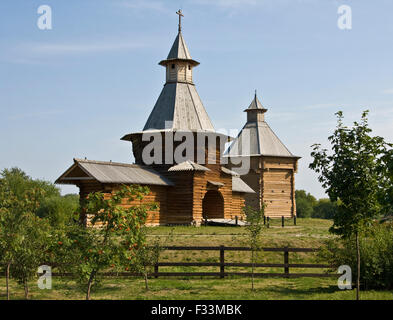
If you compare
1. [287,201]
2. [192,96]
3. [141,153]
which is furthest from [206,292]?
[287,201]

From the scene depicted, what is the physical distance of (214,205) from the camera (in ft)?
128

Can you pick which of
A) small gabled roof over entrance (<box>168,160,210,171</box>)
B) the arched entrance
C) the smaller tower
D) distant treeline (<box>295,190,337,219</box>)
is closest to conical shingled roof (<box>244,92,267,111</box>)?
the smaller tower

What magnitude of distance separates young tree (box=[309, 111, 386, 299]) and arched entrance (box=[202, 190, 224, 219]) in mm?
24743

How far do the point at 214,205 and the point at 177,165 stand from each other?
5.52m

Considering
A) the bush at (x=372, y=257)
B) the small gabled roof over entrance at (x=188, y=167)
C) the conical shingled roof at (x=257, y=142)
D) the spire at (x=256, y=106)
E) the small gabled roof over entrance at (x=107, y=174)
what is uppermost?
the spire at (x=256, y=106)

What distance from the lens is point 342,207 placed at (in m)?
13.5

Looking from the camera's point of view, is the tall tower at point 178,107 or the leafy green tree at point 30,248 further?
the tall tower at point 178,107

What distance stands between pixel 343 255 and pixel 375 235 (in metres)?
1.22

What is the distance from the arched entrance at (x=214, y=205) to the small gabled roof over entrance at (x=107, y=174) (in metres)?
5.71

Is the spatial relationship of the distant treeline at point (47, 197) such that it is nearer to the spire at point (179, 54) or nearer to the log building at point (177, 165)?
the log building at point (177, 165)

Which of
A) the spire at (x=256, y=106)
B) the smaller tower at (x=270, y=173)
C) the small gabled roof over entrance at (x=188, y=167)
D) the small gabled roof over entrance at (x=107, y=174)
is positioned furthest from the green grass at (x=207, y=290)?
the spire at (x=256, y=106)

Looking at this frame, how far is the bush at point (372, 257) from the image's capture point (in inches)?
586

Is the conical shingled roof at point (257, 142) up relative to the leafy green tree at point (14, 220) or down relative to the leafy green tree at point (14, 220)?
up

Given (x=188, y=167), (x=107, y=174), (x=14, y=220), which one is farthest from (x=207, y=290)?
(x=188, y=167)
